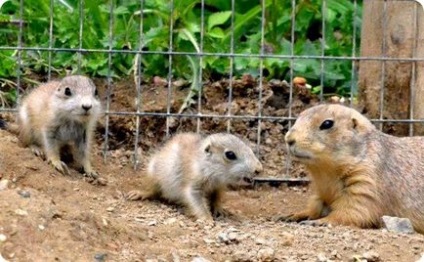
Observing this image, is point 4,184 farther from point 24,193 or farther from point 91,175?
point 91,175

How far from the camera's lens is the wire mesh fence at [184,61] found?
9.67 m

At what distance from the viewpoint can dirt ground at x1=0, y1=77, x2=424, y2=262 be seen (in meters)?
7.16

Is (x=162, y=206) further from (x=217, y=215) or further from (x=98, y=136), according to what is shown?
(x=98, y=136)

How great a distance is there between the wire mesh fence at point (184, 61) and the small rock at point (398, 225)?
1430 mm

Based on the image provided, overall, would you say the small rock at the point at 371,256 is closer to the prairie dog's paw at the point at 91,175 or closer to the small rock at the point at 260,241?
the small rock at the point at 260,241

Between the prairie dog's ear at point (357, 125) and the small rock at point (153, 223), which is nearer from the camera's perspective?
the small rock at point (153, 223)

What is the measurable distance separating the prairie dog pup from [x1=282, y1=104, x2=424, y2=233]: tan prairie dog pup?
158cm

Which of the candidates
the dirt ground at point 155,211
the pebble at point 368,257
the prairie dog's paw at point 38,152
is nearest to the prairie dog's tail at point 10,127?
the dirt ground at point 155,211

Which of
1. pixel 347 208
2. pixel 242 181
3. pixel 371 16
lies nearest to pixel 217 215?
pixel 242 181

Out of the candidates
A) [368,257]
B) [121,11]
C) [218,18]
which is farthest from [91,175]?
[218,18]

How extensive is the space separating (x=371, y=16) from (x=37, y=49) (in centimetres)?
268

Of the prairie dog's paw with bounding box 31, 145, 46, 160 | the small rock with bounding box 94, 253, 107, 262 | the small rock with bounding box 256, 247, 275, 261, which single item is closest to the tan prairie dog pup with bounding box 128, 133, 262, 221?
the prairie dog's paw with bounding box 31, 145, 46, 160

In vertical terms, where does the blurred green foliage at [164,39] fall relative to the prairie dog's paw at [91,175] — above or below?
above

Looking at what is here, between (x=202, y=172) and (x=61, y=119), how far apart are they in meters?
1.20
